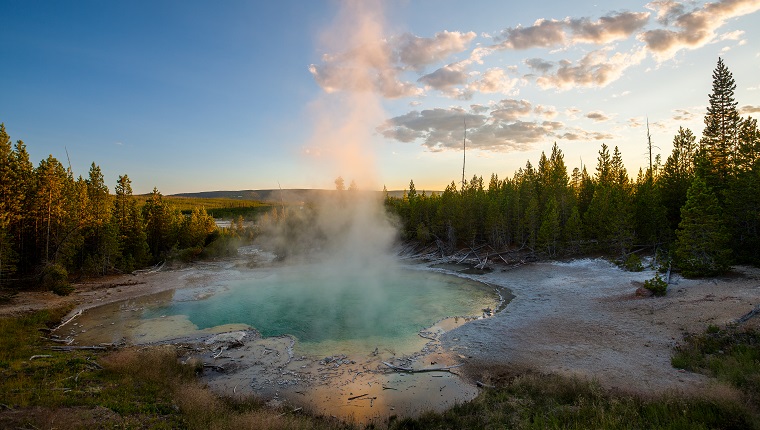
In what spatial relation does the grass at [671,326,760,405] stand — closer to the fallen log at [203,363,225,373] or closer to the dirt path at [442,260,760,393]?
the dirt path at [442,260,760,393]

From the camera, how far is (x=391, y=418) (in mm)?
11008

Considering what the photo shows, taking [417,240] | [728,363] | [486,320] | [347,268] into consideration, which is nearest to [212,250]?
[347,268]

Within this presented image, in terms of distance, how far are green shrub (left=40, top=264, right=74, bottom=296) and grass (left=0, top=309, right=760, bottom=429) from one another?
735 inches

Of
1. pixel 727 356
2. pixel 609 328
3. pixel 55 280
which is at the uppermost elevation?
pixel 727 356

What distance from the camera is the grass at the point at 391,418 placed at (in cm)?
909

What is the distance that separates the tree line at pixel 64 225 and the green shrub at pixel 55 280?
67 mm

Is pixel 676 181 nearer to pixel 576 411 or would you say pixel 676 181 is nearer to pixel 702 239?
pixel 702 239

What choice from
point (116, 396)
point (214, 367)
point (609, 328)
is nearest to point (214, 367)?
point (214, 367)

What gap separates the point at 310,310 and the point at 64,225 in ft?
96.2

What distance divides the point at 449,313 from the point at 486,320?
309 cm

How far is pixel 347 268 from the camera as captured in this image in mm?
44594

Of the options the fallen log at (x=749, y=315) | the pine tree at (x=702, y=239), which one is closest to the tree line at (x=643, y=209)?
the pine tree at (x=702, y=239)

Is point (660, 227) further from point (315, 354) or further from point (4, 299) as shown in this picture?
point (4, 299)

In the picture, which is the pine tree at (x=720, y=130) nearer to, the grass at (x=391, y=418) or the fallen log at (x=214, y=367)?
the grass at (x=391, y=418)
